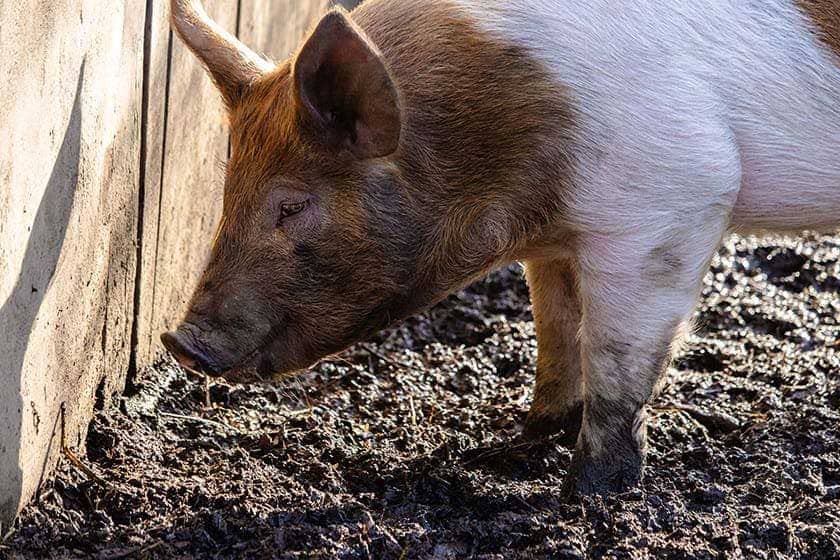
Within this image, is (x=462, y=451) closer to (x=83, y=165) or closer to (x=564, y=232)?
(x=564, y=232)

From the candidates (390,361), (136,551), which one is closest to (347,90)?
(136,551)

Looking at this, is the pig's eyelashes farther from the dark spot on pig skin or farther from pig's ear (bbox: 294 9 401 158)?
the dark spot on pig skin

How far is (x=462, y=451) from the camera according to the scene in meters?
3.97

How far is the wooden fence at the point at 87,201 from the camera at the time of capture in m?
2.95

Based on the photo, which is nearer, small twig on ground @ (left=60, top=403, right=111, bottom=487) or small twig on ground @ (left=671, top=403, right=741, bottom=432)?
small twig on ground @ (left=60, top=403, right=111, bottom=487)

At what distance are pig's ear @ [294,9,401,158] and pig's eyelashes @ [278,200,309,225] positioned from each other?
6.9 inches

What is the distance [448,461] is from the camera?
3881 mm

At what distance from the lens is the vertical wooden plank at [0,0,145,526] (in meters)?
2.90

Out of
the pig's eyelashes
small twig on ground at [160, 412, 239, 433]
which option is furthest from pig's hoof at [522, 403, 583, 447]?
the pig's eyelashes

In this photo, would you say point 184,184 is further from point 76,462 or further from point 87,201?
point 76,462

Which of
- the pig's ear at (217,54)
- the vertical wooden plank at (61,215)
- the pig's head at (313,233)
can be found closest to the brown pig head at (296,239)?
the pig's head at (313,233)

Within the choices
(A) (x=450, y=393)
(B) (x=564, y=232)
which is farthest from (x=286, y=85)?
(A) (x=450, y=393)

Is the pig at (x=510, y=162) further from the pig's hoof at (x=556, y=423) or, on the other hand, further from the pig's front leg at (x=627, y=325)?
the pig's hoof at (x=556, y=423)

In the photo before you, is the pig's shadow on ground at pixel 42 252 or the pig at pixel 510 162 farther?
the pig at pixel 510 162
